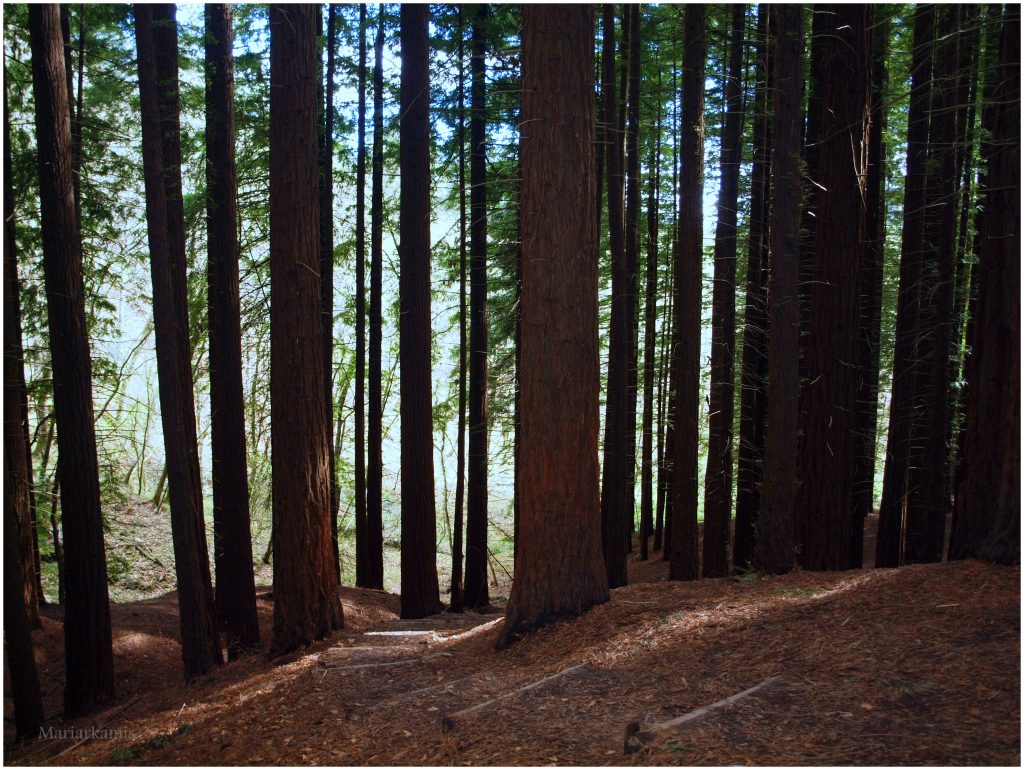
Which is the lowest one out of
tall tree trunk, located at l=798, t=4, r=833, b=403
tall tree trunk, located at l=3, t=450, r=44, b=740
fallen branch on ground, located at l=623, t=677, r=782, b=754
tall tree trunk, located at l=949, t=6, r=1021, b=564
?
tall tree trunk, located at l=3, t=450, r=44, b=740

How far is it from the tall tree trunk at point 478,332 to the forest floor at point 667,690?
6.53m

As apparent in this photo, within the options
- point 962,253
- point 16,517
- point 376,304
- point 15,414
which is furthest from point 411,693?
point 962,253

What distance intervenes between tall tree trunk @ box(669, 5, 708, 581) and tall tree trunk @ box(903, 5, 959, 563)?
3311 mm

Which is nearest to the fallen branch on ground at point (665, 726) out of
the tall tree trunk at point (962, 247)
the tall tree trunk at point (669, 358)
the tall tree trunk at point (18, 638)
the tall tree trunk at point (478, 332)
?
the tall tree trunk at point (18, 638)

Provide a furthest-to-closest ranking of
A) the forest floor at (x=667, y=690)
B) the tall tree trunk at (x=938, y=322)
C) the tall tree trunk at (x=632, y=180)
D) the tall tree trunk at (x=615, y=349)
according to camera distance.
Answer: the tall tree trunk at (x=632, y=180), the tall tree trunk at (x=615, y=349), the tall tree trunk at (x=938, y=322), the forest floor at (x=667, y=690)

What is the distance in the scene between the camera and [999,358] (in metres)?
6.26

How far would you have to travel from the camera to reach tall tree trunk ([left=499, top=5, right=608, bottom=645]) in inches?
262

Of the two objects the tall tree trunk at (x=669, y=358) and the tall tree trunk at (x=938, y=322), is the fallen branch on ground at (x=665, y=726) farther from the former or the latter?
the tall tree trunk at (x=669, y=358)

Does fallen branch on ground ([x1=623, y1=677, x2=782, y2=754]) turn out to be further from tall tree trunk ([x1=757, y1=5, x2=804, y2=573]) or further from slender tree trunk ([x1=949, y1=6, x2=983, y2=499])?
slender tree trunk ([x1=949, y1=6, x2=983, y2=499])

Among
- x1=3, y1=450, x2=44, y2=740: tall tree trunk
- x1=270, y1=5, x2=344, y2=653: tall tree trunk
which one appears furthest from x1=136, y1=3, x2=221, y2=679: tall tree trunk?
x1=3, y1=450, x2=44, y2=740: tall tree trunk

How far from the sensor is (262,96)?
530 inches

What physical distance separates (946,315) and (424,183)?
816 cm

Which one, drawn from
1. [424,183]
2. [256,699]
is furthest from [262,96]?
[256,699]

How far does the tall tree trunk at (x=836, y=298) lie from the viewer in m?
9.20
